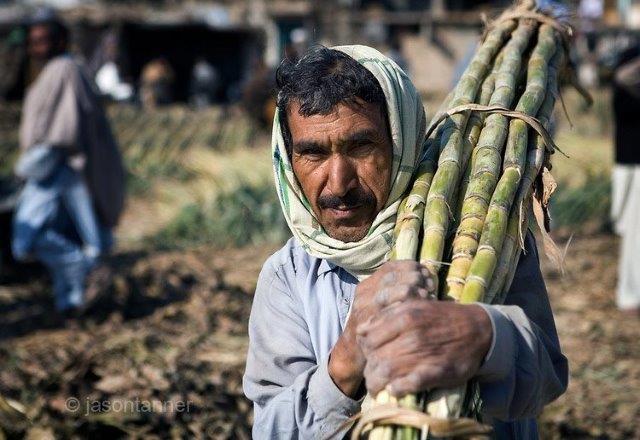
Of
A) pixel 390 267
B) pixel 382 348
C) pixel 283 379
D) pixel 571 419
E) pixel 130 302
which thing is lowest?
pixel 130 302

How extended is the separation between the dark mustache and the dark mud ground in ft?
5.88

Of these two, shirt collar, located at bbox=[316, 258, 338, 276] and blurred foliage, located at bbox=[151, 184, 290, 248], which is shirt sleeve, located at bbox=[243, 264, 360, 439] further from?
blurred foliage, located at bbox=[151, 184, 290, 248]

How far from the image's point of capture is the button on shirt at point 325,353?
5.75 feet

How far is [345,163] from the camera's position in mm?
2012

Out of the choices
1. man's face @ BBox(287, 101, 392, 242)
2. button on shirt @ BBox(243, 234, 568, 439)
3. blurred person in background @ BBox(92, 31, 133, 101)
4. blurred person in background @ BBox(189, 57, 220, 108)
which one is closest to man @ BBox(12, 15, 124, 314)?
button on shirt @ BBox(243, 234, 568, 439)

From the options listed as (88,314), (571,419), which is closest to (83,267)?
(88,314)

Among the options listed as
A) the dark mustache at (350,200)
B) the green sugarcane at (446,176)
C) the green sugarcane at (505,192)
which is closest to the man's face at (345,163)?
the dark mustache at (350,200)

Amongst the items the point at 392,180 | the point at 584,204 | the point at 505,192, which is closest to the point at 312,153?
the point at 392,180

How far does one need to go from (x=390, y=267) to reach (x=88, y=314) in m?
5.21

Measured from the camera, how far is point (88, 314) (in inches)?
261

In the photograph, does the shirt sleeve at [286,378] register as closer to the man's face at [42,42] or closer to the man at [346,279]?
the man at [346,279]

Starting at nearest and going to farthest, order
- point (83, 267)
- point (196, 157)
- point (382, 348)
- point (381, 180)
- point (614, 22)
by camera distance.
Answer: point (382, 348) < point (381, 180) < point (83, 267) < point (196, 157) < point (614, 22)

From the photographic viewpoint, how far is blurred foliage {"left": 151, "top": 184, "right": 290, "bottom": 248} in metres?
8.89

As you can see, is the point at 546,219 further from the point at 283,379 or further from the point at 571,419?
the point at 571,419
